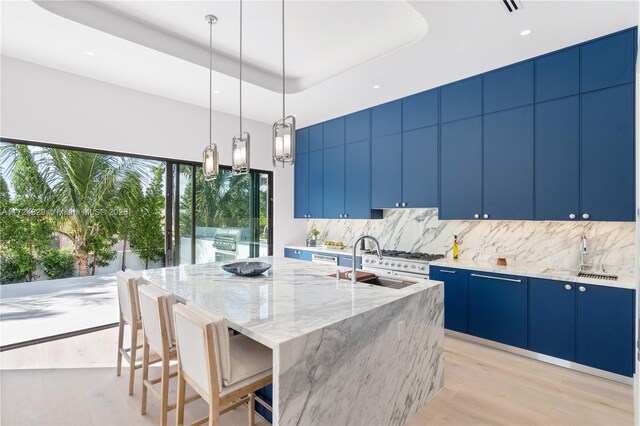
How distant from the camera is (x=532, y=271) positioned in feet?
9.93

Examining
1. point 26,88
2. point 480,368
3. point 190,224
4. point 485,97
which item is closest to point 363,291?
point 480,368

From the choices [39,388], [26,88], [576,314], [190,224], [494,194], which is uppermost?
[26,88]

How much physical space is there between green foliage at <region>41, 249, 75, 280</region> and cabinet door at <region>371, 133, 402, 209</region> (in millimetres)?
3713

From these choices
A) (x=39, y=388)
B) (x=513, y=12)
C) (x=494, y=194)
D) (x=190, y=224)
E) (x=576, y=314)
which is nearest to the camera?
(x=513, y=12)

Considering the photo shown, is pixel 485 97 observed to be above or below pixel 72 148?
above

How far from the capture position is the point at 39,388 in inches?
100.0

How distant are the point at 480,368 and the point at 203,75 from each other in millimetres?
3920

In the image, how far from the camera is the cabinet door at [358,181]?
4581 millimetres

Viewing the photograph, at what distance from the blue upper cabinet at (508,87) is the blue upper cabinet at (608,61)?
0.42 m

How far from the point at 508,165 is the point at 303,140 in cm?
330

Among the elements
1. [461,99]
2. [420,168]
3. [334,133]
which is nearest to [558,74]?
[461,99]

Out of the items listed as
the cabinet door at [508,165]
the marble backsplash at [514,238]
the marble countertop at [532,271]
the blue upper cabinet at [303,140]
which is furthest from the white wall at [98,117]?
the marble countertop at [532,271]

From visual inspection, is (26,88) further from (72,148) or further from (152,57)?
(152,57)

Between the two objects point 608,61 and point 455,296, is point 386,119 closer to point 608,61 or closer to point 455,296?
point 608,61
